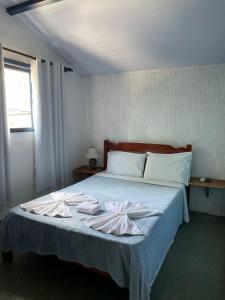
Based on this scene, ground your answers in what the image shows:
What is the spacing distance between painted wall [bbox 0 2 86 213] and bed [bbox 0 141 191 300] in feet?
2.44

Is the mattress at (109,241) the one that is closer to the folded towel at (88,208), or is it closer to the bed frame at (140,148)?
the folded towel at (88,208)

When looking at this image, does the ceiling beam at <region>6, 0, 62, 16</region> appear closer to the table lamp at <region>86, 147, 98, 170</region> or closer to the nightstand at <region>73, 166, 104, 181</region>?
the table lamp at <region>86, 147, 98, 170</region>

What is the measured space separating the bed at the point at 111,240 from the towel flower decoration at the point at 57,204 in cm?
6

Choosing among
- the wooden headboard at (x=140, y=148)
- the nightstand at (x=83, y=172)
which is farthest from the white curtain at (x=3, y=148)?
the wooden headboard at (x=140, y=148)

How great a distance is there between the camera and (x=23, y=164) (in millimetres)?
3047

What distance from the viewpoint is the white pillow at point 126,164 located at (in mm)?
3346

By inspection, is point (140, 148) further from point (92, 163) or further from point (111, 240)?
point (111, 240)

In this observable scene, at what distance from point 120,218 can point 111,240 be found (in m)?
0.28

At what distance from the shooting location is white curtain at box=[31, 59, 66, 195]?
9.96ft

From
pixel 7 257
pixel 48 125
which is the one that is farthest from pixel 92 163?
pixel 7 257

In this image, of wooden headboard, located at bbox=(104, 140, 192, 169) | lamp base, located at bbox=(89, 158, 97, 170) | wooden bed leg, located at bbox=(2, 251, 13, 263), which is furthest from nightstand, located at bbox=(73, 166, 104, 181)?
wooden bed leg, located at bbox=(2, 251, 13, 263)

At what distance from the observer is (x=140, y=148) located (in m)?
3.55

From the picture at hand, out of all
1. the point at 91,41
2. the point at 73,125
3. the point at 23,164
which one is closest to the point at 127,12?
the point at 91,41

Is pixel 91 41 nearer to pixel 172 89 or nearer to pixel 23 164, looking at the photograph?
pixel 172 89
